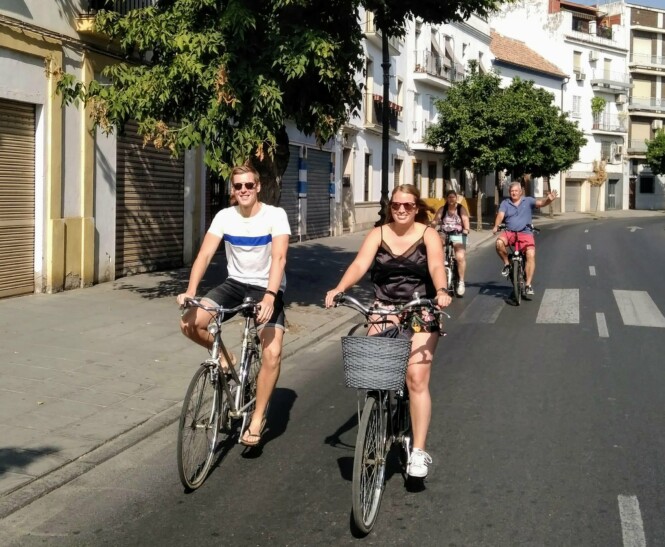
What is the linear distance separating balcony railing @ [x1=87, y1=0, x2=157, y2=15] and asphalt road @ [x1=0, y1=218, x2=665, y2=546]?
23.3ft

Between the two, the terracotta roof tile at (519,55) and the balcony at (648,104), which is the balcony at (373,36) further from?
the balcony at (648,104)

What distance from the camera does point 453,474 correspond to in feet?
17.2

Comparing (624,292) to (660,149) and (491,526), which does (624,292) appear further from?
(660,149)

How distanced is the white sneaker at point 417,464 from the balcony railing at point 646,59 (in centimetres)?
7851

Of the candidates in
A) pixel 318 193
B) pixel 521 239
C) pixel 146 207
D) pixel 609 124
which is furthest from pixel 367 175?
pixel 609 124

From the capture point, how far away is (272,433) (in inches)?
246

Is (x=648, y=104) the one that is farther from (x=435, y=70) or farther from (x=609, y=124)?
(x=435, y=70)

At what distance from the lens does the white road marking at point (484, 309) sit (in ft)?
38.7

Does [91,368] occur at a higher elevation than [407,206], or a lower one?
lower

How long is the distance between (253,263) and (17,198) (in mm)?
7680

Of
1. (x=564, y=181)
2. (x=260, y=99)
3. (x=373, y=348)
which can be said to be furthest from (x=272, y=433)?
(x=564, y=181)

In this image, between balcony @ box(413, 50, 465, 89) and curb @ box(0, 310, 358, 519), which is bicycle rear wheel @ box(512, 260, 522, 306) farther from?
balcony @ box(413, 50, 465, 89)

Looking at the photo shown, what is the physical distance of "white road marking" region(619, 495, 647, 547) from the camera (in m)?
4.20

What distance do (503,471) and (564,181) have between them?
64005 mm
